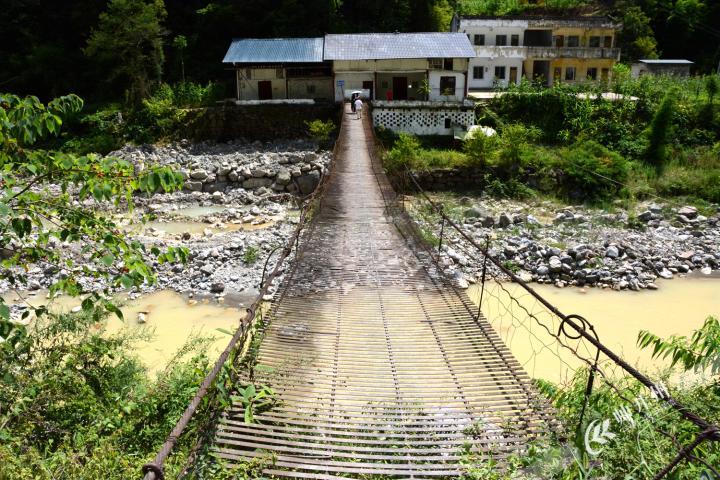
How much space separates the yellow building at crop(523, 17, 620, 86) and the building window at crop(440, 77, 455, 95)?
199 inches

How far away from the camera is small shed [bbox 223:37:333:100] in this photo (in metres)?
19.1

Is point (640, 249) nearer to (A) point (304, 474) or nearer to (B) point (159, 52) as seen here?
(A) point (304, 474)

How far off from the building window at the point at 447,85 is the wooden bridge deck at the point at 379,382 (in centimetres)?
1409

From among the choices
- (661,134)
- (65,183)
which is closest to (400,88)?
(661,134)

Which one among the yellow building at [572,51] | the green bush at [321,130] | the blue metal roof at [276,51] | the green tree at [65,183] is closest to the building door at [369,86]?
the blue metal roof at [276,51]

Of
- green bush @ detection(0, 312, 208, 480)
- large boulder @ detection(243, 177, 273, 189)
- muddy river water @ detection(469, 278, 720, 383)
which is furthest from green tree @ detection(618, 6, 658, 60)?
green bush @ detection(0, 312, 208, 480)

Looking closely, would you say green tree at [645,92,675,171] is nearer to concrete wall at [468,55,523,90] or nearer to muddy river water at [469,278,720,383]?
concrete wall at [468,55,523,90]

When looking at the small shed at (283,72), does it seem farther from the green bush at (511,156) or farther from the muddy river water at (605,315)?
the muddy river water at (605,315)

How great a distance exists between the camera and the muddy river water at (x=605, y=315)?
6832mm

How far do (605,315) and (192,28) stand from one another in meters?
21.8

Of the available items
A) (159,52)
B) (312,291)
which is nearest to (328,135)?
(159,52)

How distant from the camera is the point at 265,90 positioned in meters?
19.7

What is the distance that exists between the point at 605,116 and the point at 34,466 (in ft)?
61.2

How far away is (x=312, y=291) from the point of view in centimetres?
490
